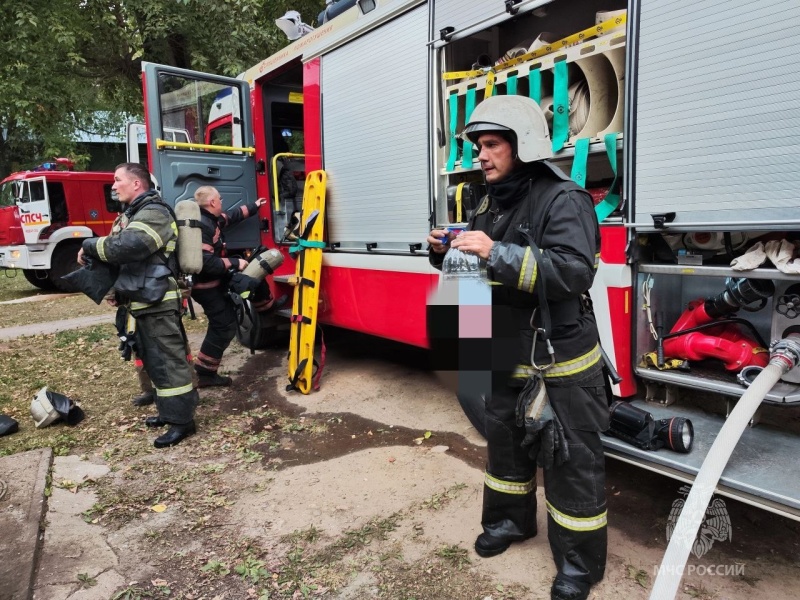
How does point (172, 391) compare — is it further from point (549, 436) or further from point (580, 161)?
point (580, 161)

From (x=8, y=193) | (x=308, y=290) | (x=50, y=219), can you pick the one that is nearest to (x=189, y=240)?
(x=308, y=290)

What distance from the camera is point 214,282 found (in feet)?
15.6

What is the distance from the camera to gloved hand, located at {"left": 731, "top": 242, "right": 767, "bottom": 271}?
2295 mm

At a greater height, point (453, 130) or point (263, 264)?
point (453, 130)

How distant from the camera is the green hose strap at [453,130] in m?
3.46

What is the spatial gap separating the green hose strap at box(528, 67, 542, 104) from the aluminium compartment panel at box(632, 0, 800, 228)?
56 centimetres

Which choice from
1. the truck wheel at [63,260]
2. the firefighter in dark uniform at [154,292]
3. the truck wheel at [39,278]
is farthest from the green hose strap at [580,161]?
the truck wheel at [39,278]

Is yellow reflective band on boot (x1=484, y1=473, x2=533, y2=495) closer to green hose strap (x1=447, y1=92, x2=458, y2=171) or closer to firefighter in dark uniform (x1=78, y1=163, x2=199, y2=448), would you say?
green hose strap (x1=447, y1=92, x2=458, y2=171)

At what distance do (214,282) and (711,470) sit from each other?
12.8 ft

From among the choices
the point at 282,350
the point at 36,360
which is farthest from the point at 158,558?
the point at 36,360

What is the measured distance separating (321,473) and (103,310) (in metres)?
7.85

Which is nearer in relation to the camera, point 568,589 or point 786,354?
point 568,589

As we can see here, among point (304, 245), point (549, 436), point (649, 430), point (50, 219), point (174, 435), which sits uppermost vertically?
point (50, 219)

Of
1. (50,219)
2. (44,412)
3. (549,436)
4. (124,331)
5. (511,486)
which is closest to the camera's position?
(549,436)
